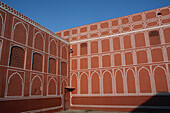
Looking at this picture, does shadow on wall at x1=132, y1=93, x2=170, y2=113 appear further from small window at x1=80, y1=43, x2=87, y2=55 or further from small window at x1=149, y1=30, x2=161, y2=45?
small window at x1=80, y1=43, x2=87, y2=55

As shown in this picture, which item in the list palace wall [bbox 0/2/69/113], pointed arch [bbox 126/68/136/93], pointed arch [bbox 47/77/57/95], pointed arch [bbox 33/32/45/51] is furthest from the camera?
pointed arch [bbox 126/68/136/93]

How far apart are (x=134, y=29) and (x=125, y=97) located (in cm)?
742

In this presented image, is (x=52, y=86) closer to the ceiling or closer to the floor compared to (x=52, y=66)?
closer to the floor

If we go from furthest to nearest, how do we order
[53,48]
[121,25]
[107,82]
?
[121,25]
[107,82]
[53,48]

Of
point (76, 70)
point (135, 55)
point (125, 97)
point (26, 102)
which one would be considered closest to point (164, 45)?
point (135, 55)

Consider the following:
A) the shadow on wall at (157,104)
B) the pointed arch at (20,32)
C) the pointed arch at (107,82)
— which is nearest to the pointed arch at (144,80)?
the shadow on wall at (157,104)

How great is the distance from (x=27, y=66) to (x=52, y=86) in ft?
12.2

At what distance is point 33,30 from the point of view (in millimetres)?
13289

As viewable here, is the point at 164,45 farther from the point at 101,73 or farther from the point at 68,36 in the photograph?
the point at 68,36

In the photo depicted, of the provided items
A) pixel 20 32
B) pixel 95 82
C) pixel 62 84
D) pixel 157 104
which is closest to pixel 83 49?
pixel 95 82

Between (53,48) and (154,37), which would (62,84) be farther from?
(154,37)

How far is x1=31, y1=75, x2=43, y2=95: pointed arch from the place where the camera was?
1230cm

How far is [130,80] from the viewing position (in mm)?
15375

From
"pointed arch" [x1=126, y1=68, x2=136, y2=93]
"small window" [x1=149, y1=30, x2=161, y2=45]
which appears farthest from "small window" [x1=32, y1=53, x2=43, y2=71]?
"small window" [x1=149, y1=30, x2=161, y2=45]
